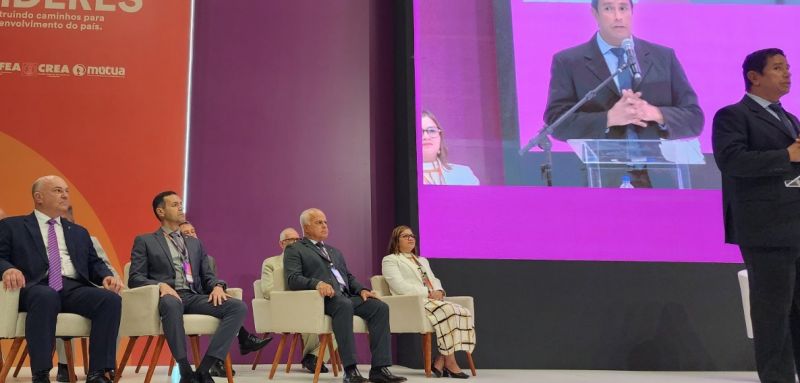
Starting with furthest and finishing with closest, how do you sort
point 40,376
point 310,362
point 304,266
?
point 310,362 → point 304,266 → point 40,376

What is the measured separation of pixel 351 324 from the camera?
4262 millimetres

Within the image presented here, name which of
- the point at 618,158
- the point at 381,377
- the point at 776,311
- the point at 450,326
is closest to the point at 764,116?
the point at 776,311

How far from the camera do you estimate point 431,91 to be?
5887mm

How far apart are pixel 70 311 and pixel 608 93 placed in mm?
4020

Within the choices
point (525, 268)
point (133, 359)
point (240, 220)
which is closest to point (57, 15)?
point (240, 220)

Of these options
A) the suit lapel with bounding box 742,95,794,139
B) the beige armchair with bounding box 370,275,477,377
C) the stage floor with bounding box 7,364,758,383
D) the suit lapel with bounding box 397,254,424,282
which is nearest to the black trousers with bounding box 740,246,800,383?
the suit lapel with bounding box 742,95,794,139

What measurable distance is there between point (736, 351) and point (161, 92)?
15.9ft

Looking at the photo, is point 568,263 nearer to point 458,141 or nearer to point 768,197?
point 458,141

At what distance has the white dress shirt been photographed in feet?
13.3

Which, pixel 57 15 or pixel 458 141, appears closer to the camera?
pixel 458 141

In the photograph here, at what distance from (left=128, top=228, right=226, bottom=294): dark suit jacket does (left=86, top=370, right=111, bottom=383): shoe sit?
0.49 m

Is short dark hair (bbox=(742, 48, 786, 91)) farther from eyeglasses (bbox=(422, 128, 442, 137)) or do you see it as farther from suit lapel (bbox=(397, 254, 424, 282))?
eyeglasses (bbox=(422, 128, 442, 137))

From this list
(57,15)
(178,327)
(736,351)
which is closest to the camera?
(178,327)

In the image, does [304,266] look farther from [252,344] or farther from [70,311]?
[70,311]
